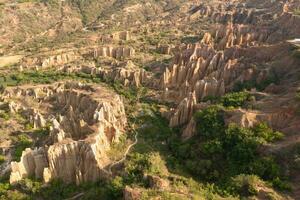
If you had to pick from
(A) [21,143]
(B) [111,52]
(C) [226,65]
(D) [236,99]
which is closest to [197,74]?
(C) [226,65]

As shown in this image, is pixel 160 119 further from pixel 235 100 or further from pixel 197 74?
pixel 197 74

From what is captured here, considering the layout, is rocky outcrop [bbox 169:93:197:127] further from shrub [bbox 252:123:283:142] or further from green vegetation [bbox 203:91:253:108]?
shrub [bbox 252:123:283:142]

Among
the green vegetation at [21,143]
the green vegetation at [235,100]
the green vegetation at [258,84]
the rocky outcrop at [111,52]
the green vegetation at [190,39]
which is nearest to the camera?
the green vegetation at [235,100]

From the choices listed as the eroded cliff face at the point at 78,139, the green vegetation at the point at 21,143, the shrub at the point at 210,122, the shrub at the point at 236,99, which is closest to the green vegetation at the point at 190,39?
the eroded cliff face at the point at 78,139

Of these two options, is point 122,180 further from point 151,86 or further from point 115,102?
point 151,86

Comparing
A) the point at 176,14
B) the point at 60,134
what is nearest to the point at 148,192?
the point at 60,134

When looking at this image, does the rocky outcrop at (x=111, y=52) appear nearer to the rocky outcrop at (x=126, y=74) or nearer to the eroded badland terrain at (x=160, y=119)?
the eroded badland terrain at (x=160, y=119)
